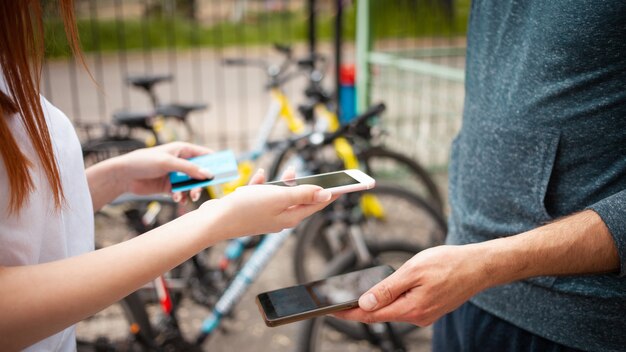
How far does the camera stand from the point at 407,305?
1036 millimetres

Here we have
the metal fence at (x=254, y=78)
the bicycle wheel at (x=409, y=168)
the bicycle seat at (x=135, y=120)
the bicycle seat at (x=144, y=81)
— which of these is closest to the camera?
the bicycle seat at (x=135, y=120)

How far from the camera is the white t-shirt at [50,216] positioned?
0.90 metres

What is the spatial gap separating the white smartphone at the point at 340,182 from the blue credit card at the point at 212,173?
18 centimetres

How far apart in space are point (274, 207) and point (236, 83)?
1011 centimetres

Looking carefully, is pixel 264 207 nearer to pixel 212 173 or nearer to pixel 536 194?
pixel 212 173

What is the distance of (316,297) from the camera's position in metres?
1.10

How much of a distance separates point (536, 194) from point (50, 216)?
3.25ft

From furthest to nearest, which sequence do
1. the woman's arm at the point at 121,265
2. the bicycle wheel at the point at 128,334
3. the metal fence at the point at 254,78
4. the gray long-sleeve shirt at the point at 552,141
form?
the metal fence at the point at 254,78 < the bicycle wheel at the point at 128,334 < the gray long-sleeve shirt at the point at 552,141 < the woman's arm at the point at 121,265

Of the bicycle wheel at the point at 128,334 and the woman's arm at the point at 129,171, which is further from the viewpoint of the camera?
the bicycle wheel at the point at 128,334

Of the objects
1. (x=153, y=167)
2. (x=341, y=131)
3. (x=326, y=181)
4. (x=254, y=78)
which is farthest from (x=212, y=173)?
(x=254, y=78)

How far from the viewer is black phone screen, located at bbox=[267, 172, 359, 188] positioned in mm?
1187

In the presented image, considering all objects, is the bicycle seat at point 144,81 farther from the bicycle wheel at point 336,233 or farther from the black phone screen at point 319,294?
the black phone screen at point 319,294

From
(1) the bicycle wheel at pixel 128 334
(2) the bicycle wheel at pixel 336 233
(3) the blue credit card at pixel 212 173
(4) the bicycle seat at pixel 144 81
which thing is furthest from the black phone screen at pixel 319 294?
(4) the bicycle seat at pixel 144 81

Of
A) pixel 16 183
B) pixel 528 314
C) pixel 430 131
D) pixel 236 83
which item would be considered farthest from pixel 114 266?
pixel 236 83
